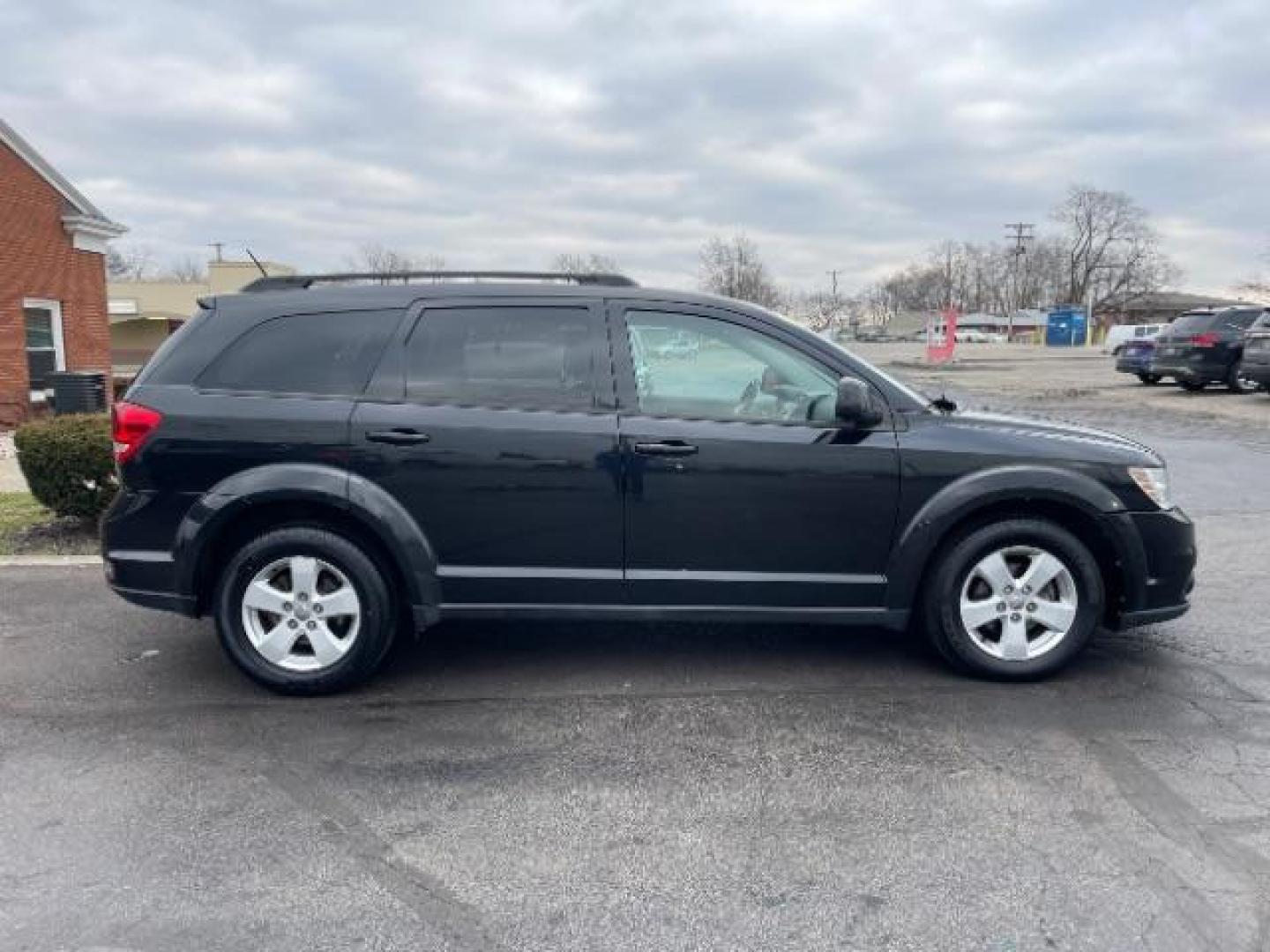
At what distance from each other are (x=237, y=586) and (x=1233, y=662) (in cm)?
469

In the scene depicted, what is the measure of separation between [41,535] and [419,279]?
4.41m

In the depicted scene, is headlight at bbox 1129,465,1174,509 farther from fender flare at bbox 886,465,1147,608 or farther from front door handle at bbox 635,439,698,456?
front door handle at bbox 635,439,698,456

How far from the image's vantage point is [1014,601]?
13.7 feet

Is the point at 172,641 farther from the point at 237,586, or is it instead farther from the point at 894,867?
the point at 894,867

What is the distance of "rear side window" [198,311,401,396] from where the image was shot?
4105mm

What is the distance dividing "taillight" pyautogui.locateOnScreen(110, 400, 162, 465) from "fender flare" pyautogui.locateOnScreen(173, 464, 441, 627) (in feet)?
1.22

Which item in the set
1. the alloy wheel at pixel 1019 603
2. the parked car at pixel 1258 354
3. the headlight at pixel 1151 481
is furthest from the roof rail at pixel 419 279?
the parked car at pixel 1258 354

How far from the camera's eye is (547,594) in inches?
162

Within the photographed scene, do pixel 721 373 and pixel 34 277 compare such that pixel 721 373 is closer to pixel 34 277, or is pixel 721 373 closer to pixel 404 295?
pixel 404 295

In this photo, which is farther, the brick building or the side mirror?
the brick building

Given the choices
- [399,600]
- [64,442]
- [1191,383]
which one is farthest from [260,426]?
[1191,383]

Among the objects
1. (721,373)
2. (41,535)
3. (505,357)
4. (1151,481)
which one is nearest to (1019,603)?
(1151,481)

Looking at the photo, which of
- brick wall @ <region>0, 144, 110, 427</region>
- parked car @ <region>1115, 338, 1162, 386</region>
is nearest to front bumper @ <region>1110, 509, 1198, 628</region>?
brick wall @ <region>0, 144, 110, 427</region>

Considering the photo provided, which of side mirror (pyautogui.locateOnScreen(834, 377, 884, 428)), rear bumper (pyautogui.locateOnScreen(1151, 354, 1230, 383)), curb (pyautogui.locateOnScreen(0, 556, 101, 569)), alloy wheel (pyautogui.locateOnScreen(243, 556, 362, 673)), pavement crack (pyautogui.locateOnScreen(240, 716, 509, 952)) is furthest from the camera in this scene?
rear bumper (pyautogui.locateOnScreen(1151, 354, 1230, 383))
